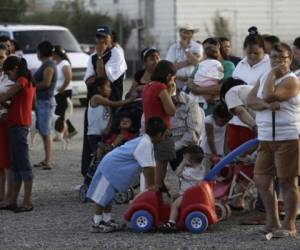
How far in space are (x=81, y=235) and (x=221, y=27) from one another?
31529 millimetres

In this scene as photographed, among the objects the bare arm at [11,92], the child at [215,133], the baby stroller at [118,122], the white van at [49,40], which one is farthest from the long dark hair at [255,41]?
the white van at [49,40]

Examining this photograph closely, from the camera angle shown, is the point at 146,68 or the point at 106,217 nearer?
the point at 106,217

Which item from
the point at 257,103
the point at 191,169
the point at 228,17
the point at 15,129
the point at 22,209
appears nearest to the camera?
the point at 257,103

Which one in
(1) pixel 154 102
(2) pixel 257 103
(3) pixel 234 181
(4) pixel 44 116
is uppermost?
(2) pixel 257 103

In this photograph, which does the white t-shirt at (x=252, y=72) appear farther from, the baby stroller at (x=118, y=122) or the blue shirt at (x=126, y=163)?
the blue shirt at (x=126, y=163)

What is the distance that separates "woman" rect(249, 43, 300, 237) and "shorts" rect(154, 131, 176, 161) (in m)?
1.28

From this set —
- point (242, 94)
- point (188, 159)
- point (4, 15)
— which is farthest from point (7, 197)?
point (4, 15)

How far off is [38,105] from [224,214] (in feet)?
16.8

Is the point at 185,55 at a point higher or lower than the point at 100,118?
higher

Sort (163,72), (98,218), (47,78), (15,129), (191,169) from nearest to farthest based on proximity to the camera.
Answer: (98,218), (191,169), (163,72), (15,129), (47,78)

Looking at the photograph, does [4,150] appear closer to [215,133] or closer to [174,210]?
[215,133]

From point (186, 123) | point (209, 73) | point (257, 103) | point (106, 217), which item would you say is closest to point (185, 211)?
point (106, 217)

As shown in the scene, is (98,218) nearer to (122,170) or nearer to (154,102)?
(122,170)

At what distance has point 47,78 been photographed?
43.1ft
